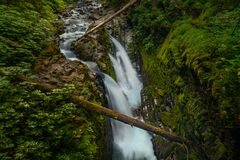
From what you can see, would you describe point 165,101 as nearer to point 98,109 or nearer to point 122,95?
point 122,95

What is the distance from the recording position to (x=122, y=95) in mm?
7371

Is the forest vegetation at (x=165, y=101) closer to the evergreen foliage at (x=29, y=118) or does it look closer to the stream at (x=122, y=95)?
the evergreen foliage at (x=29, y=118)

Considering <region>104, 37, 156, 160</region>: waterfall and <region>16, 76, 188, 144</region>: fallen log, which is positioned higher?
<region>16, 76, 188, 144</region>: fallen log

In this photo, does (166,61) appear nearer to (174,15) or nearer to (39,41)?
(174,15)

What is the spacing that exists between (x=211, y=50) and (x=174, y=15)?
4670 mm

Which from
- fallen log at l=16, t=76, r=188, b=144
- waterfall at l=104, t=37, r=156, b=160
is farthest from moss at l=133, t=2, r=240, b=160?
waterfall at l=104, t=37, r=156, b=160

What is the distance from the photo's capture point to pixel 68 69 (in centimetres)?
404

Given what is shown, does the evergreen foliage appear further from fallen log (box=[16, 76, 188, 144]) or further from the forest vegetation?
fallen log (box=[16, 76, 188, 144])

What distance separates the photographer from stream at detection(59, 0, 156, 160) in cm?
519

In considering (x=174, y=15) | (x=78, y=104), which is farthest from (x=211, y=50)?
(x=174, y=15)

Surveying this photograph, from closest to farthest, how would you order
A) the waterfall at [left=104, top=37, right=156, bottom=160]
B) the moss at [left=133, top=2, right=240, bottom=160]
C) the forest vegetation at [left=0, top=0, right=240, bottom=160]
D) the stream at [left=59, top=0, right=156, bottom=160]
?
1. the forest vegetation at [left=0, top=0, right=240, bottom=160]
2. the moss at [left=133, top=2, right=240, bottom=160]
3. the waterfall at [left=104, top=37, right=156, bottom=160]
4. the stream at [left=59, top=0, right=156, bottom=160]

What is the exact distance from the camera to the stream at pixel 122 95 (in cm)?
519

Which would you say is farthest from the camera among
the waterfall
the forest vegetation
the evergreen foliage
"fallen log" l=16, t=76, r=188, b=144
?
the waterfall

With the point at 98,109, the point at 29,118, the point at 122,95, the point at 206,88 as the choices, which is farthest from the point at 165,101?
the point at 29,118
